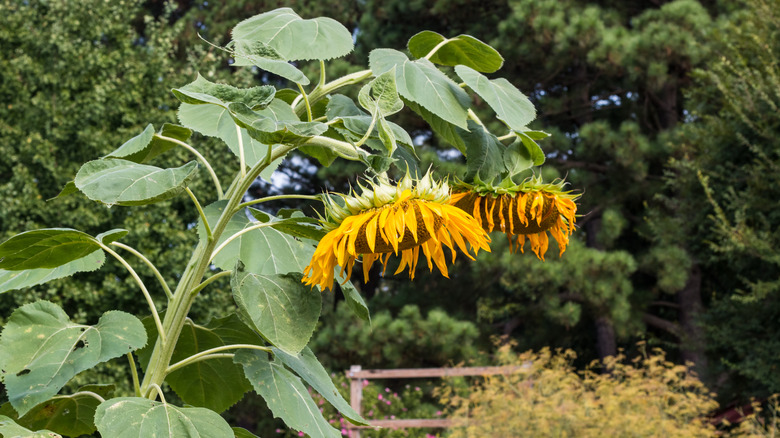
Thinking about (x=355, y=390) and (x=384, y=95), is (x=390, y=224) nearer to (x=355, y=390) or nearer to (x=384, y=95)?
(x=384, y=95)

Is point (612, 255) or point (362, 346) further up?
point (612, 255)

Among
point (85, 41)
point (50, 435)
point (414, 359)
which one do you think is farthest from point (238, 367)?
point (414, 359)

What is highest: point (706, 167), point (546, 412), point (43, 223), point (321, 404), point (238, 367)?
point (706, 167)

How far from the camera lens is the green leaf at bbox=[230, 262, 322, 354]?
2.14ft

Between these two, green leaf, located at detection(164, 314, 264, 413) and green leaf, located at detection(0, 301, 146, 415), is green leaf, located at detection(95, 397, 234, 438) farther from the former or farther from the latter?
green leaf, located at detection(164, 314, 264, 413)

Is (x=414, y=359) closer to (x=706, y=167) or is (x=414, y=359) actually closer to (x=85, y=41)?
(x=706, y=167)

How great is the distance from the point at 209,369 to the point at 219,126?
12.3 inches

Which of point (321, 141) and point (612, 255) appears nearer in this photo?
point (321, 141)

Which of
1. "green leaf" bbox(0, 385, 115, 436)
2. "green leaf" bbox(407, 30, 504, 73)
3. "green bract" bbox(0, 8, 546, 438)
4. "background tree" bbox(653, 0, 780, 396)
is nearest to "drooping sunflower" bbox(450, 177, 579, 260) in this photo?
"green bract" bbox(0, 8, 546, 438)

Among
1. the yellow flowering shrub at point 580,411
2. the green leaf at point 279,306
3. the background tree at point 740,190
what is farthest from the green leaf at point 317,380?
the background tree at point 740,190

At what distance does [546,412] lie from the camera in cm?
449

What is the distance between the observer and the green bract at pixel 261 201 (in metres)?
0.64

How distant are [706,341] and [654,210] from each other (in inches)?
52.1

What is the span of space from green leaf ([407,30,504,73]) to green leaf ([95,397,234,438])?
411mm
